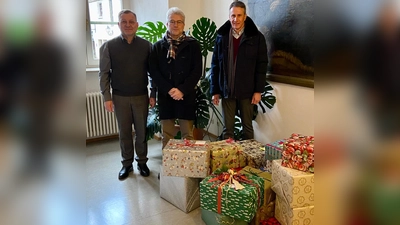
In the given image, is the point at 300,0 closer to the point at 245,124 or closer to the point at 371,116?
the point at 245,124

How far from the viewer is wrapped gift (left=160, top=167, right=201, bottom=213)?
227 cm

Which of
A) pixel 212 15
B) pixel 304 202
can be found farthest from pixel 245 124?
pixel 212 15

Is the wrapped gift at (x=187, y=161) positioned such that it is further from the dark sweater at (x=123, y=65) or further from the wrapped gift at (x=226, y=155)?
the dark sweater at (x=123, y=65)

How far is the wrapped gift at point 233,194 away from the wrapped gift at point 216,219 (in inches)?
1.7

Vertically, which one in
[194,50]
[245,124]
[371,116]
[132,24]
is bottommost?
[245,124]

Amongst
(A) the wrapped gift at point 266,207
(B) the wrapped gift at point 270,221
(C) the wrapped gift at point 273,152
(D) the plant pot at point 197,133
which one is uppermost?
(C) the wrapped gift at point 273,152

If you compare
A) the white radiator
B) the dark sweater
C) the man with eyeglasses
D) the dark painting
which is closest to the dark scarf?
the man with eyeglasses

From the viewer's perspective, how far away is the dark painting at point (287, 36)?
2.50 metres

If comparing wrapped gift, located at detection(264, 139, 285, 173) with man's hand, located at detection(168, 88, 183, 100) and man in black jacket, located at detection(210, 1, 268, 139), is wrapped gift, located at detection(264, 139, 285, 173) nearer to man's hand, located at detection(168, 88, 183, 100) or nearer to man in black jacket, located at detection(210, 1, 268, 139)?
man in black jacket, located at detection(210, 1, 268, 139)

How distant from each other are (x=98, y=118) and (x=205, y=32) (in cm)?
176

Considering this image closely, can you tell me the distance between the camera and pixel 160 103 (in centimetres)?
275

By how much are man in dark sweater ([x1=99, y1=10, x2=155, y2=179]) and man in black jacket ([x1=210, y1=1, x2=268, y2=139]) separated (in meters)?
0.64

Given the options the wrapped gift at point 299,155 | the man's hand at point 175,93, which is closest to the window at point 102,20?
the man's hand at point 175,93

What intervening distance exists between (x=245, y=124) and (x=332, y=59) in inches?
96.6
